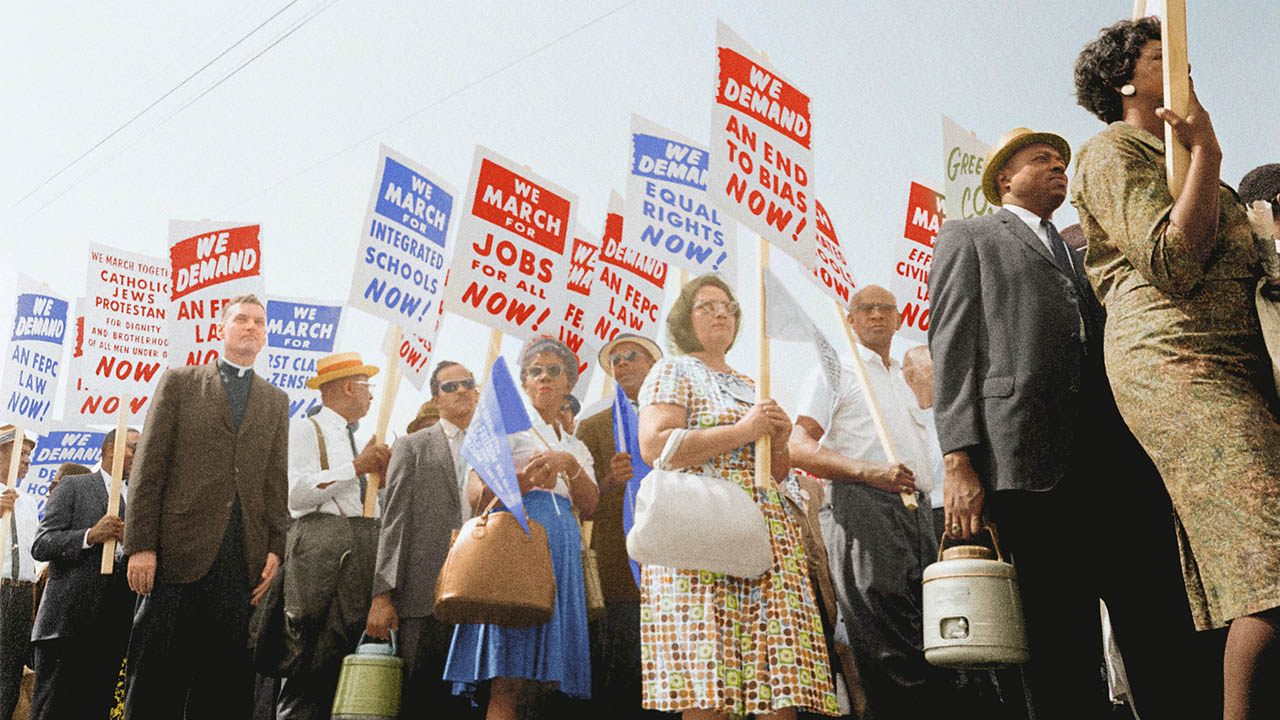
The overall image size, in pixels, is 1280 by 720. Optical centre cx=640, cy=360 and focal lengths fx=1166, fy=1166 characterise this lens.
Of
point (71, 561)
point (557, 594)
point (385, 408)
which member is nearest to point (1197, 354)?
point (557, 594)

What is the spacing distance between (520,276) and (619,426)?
2.01 metres

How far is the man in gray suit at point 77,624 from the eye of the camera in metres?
7.31

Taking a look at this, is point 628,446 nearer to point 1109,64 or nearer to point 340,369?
point 340,369

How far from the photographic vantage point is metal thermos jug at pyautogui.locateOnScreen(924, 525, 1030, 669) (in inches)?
127

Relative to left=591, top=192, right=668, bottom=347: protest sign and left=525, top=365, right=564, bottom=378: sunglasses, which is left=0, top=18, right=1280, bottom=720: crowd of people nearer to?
left=525, top=365, right=564, bottom=378: sunglasses

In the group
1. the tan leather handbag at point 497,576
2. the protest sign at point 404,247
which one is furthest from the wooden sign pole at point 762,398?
the protest sign at point 404,247

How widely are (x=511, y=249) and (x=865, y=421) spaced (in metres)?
2.68

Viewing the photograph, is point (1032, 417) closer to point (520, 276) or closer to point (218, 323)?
point (520, 276)

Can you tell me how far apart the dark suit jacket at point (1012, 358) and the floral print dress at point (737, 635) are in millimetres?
1065

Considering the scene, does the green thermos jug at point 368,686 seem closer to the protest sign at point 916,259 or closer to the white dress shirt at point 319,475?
the white dress shirt at point 319,475

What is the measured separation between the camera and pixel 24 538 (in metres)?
10.2

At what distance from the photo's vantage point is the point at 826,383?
5.57 m

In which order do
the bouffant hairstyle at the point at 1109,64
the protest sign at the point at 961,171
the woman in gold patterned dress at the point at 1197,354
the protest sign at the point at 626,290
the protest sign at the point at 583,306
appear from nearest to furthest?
the woman in gold patterned dress at the point at 1197,354 < the bouffant hairstyle at the point at 1109,64 < the protest sign at the point at 961,171 < the protest sign at the point at 583,306 < the protest sign at the point at 626,290

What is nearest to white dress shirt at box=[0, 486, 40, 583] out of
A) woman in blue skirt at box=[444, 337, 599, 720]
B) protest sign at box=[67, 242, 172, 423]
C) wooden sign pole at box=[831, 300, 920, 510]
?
protest sign at box=[67, 242, 172, 423]
